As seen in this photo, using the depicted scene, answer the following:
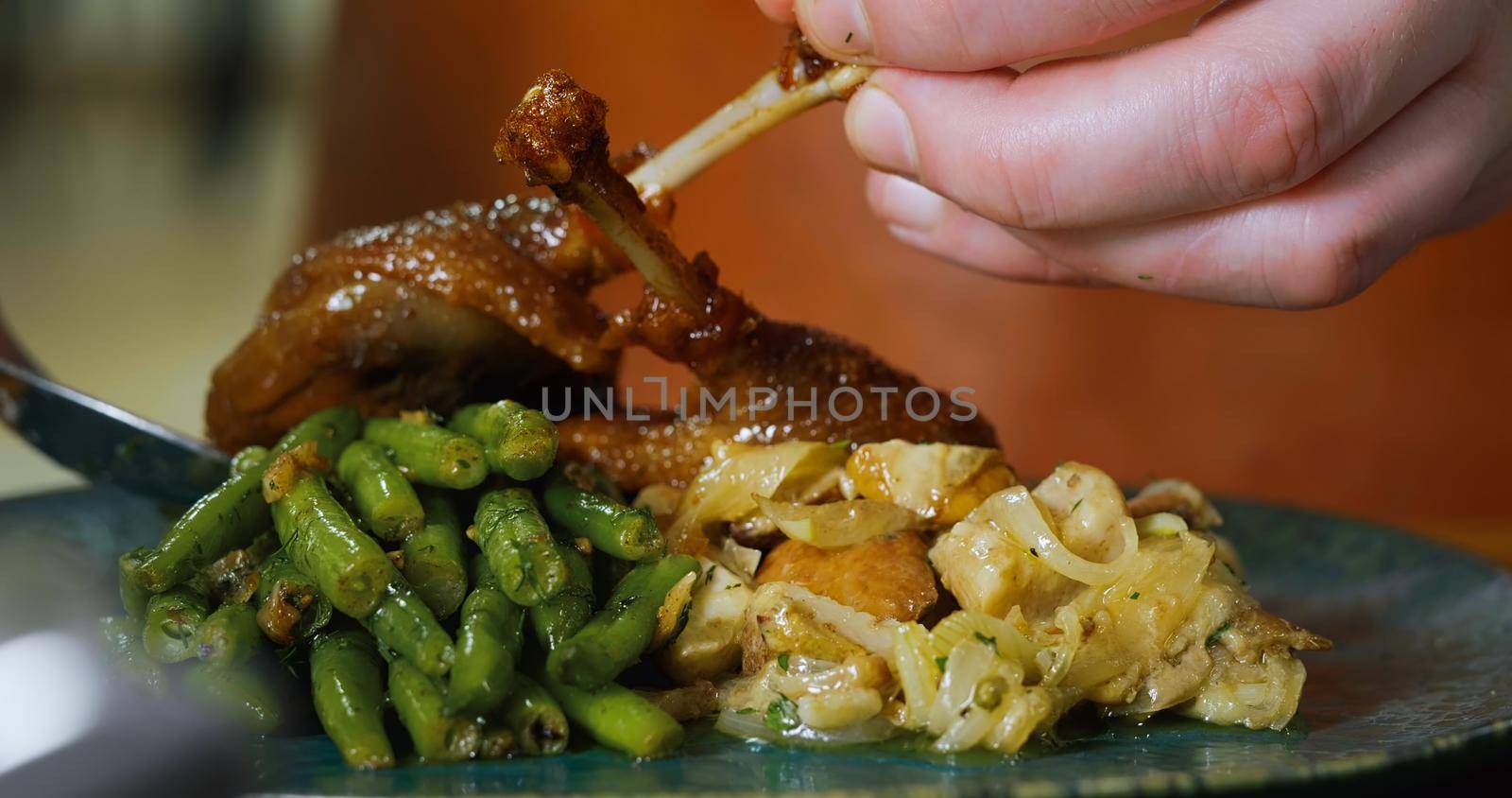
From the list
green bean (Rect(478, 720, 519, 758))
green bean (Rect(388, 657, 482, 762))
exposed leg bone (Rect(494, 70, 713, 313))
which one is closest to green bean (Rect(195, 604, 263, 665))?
green bean (Rect(388, 657, 482, 762))

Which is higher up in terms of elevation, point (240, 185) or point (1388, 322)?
point (240, 185)

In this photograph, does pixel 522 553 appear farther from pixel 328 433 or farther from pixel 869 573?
pixel 328 433

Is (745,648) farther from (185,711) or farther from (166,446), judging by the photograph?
(166,446)

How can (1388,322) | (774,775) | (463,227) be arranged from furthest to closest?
(1388,322) < (463,227) < (774,775)

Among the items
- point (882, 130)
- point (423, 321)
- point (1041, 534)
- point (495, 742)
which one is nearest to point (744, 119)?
point (882, 130)

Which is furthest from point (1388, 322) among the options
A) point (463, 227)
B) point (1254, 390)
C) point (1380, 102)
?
point (463, 227)

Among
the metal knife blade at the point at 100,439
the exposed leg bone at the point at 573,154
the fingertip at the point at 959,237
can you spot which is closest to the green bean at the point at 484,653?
the exposed leg bone at the point at 573,154
